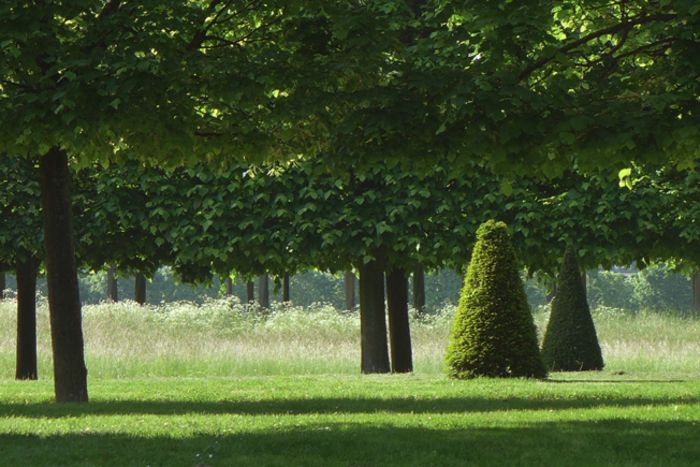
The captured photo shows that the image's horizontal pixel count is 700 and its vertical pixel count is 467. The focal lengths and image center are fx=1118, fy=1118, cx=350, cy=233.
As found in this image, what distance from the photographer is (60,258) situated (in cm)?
1415

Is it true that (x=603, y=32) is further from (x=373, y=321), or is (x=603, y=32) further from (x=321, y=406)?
(x=373, y=321)

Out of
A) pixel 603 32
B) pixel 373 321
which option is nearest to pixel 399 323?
pixel 373 321

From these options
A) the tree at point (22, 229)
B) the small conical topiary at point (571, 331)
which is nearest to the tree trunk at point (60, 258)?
the tree at point (22, 229)

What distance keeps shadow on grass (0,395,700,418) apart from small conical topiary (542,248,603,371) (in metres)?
7.35

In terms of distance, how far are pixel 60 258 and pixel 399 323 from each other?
9708 mm

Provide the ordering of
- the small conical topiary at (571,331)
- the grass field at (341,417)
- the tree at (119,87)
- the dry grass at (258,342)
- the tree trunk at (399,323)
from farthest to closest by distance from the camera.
Result: the dry grass at (258,342) < the small conical topiary at (571,331) < the tree trunk at (399,323) < the tree at (119,87) < the grass field at (341,417)

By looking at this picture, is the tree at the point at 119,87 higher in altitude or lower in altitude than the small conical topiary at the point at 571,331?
higher

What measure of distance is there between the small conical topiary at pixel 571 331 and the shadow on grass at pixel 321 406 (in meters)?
7.35

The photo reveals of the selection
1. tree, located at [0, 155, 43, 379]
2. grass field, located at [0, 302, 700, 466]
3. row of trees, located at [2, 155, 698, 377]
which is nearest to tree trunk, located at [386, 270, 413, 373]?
row of trees, located at [2, 155, 698, 377]

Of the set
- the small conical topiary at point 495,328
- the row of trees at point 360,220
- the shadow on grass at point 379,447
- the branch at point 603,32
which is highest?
the branch at point 603,32

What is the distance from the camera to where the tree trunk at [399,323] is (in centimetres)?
2253

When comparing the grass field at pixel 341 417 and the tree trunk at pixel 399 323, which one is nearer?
the grass field at pixel 341 417

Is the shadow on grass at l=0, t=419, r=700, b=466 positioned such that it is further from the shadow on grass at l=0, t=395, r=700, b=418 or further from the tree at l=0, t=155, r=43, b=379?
the tree at l=0, t=155, r=43, b=379

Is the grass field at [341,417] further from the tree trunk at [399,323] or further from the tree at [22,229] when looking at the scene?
the tree trunk at [399,323]
